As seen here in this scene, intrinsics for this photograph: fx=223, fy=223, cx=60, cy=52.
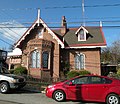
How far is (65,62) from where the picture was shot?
26.8 meters

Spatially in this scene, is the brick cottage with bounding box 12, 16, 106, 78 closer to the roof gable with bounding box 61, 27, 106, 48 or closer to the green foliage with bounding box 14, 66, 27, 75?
the roof gable with bounding box 61, 27, 106, 48

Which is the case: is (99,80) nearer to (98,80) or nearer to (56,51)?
(98,80)

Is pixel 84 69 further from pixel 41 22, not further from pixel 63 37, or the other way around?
pixel 41 22

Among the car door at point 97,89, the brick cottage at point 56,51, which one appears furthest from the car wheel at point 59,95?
the brick cottage at point 56,51

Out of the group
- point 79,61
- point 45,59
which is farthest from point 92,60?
point 45,59

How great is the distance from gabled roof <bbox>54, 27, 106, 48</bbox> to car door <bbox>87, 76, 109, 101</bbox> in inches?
562

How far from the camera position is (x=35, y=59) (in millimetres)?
26078

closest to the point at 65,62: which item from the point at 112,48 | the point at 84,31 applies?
the point at 84,31

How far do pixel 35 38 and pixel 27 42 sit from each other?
119cm

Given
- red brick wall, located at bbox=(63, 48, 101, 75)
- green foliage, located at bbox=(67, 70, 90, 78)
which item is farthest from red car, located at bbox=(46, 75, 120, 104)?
red brick wall, located at bbox=(63, 48, 101, 75)

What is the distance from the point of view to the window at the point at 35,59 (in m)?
25.9

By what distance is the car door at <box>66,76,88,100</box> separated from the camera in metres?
11.3

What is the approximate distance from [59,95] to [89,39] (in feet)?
53.3

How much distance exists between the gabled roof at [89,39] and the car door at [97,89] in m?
14.3
